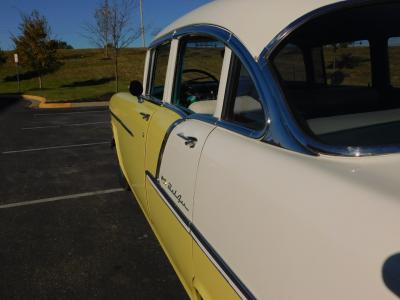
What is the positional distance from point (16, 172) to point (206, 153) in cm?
489

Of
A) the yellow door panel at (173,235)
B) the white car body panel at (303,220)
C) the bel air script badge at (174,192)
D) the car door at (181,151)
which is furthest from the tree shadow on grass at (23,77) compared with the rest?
the white car body panel at (303,220)

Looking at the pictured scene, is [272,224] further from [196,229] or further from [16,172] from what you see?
[16,172]

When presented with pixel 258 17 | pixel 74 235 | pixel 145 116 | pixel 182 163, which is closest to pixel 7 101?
pixel 74 235

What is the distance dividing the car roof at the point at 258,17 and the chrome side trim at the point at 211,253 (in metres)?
0.87

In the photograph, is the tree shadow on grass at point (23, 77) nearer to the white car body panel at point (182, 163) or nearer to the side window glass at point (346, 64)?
the white car body panel at point (182, 163)

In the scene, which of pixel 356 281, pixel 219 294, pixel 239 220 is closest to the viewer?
pixel 356 281

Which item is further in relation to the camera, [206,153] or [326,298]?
[206,153]

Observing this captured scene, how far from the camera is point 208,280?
172cm

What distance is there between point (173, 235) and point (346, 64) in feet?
4.48

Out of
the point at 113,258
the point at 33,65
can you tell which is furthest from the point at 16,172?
the point at 33,65

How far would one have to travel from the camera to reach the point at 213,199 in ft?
5.45

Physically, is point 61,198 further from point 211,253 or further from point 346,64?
point 346,64

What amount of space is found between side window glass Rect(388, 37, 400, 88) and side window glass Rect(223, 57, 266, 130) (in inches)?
35.4

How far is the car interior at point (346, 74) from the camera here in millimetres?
1577
